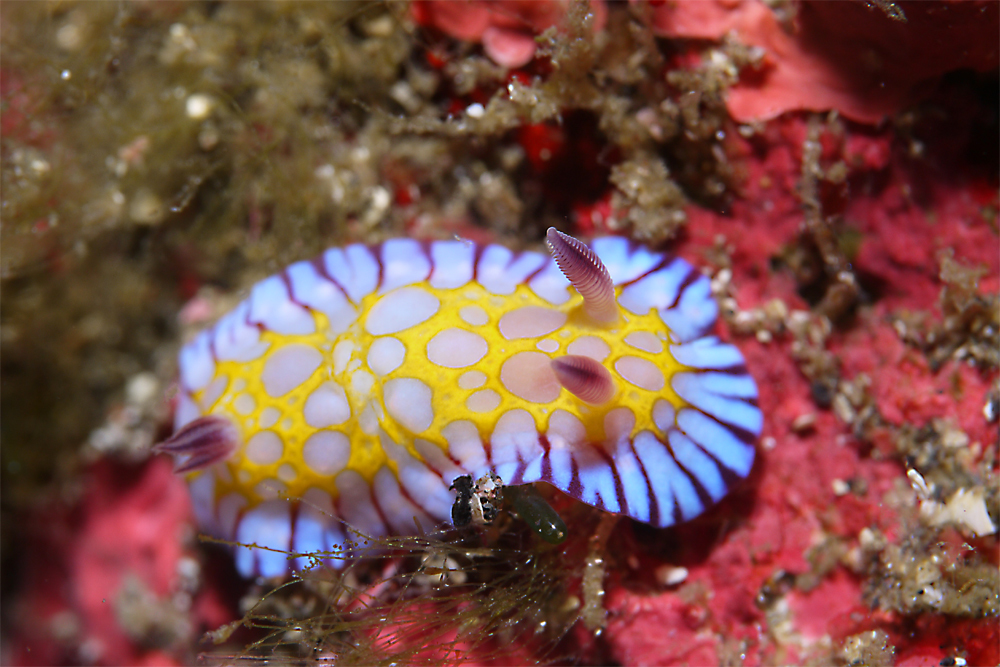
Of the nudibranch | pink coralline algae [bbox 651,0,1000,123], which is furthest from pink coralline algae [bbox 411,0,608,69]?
the nudibranch

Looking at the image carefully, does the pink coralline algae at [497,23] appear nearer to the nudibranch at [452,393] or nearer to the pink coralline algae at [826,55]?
the pink coralline algae at [826,55]

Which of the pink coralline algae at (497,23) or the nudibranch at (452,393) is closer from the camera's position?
the nudibranch at (452,393)

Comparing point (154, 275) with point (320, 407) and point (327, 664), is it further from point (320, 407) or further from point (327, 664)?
point (327, 664)

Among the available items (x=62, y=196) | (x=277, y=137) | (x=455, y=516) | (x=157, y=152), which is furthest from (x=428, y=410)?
(x=62, y=196)

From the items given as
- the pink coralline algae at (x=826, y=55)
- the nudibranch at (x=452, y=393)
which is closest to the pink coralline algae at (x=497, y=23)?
the pink coralline algae at (x=826, y=55)

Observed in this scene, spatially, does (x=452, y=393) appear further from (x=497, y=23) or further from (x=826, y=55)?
(x=826, y=55)

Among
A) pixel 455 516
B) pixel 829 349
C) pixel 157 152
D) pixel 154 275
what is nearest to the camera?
pixel 455 516
